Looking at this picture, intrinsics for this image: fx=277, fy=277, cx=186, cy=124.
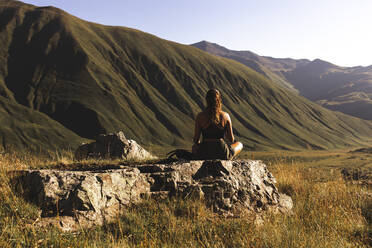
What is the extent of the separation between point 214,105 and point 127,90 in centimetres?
12675

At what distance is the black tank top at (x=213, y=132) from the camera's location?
21.1ft

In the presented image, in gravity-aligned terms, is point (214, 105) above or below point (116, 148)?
above

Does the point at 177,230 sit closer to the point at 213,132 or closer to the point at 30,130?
the point at 213,132

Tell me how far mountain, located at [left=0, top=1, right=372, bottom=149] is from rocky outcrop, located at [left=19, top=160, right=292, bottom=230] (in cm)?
9433

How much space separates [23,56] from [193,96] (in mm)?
82385

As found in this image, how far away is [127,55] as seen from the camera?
152 m

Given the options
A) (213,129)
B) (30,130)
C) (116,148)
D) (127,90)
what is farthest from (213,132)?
(127,90)

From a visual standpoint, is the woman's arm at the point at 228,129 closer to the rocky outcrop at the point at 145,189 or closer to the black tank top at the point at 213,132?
the black tank top at the point at 213,132

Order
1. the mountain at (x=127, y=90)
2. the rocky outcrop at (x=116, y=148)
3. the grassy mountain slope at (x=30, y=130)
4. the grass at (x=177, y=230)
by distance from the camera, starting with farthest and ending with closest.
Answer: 1. the mountain at (x=127, y=90)
2. the grassy mountain slope at (x=30, y=130)
3. the rocky outcrop at (x=116, y=148)
4. the grass at (x=177, y=230)

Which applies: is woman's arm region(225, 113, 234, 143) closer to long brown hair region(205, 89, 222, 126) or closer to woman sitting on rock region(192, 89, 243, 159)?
woman sitting on rock region(192, 89, 243, 159)

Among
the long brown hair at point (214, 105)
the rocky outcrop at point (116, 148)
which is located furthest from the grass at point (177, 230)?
the rocky outcrop at point (116, 148)

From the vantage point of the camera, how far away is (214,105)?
6293 mm

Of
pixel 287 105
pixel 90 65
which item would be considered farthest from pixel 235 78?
pixel 90 65

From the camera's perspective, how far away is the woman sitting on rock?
20.8 ft
